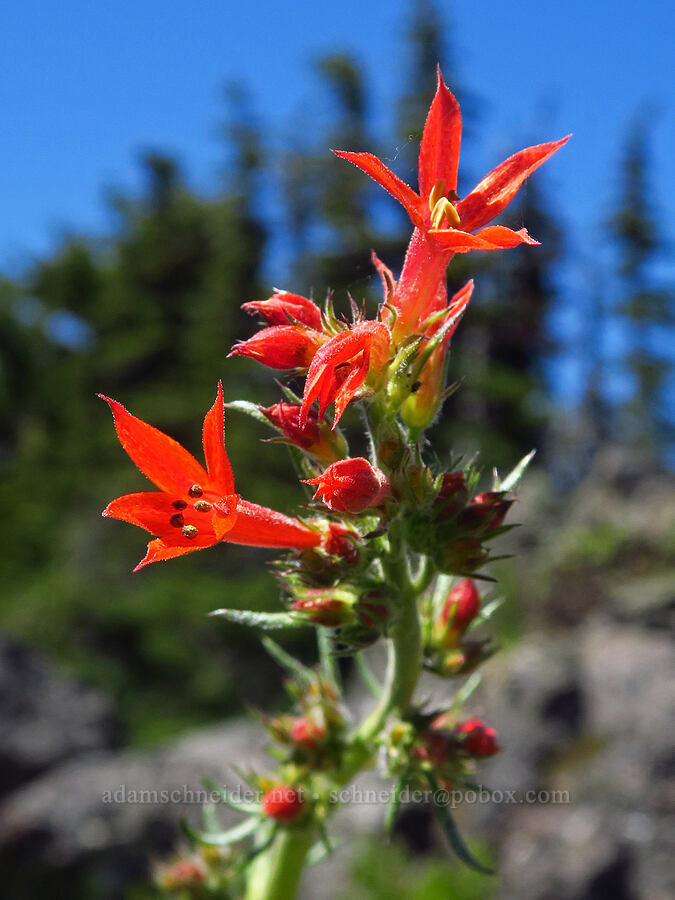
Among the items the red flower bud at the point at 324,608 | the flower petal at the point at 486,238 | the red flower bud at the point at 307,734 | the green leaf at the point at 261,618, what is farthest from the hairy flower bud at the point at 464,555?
the red flower bud at the point at 307,734

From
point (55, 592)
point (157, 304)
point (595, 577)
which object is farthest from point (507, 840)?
point (157, 304)

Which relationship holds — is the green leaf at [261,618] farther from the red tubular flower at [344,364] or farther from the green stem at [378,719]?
the red tubular flower at [344,364]

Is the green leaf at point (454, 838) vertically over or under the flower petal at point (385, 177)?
under

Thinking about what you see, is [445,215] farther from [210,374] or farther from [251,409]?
[210,374]

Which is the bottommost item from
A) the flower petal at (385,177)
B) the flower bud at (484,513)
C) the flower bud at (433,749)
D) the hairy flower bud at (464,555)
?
the flower bud at (433,749)

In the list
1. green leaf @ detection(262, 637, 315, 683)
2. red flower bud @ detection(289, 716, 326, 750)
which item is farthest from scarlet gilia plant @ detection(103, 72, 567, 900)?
green leaf @ detection(262, 637, 315, 683)

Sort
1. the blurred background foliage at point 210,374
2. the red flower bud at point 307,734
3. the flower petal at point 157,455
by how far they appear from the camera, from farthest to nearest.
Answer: the blurred background foliage at point 210,374
the red flower bud at point 307,734
the flower petal at point 157,455

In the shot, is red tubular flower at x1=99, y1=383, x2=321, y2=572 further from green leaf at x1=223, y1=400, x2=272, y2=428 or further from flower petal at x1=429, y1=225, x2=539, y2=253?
flower petal at x1=429, y1=225, x2=539, y2=253

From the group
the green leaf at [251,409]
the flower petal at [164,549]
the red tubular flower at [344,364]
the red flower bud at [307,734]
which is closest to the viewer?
the red tubular flower at [344,364]
